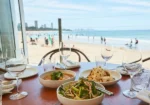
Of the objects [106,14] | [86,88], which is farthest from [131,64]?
[106,14]

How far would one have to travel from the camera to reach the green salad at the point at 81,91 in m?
0.83

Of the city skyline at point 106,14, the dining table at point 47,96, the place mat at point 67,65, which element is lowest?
the dining table at point 47,96

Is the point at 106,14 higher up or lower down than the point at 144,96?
higher up

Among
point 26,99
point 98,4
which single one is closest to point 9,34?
point 26,99

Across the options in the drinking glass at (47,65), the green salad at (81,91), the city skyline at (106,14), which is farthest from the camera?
the city skyline at (106,14)

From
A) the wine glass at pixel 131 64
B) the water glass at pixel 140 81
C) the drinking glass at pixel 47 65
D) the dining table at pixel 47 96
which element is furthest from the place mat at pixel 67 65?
the water glass at pixel 140 81

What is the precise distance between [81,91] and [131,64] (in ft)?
1.47

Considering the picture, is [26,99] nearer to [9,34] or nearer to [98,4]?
[9,34]

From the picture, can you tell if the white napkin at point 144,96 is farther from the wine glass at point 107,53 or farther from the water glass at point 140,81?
the wine glass at point 107,53

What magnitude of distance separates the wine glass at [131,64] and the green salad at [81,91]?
231mm

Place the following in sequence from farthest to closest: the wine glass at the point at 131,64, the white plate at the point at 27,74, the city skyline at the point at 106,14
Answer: the city skyline at the point at 106,14 → the white plate at the point at 27,74 → the wine glass at the point at 131,64

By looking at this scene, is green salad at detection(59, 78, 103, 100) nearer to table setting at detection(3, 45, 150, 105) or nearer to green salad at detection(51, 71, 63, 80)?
table setting at detection(3, 45, 150, 105)

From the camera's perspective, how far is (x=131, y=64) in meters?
1.11

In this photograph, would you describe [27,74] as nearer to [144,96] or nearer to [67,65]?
[67,65]
